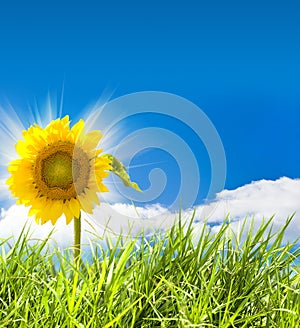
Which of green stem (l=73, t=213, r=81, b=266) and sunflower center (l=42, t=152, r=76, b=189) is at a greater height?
sunflower center (l=42, t=152, r=76, b=189)

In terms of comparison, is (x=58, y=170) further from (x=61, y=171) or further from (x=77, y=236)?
(x=77, y=236)

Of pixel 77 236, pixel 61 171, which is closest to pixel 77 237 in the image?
pixel 77 236

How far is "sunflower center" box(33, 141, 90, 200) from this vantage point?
2.21m

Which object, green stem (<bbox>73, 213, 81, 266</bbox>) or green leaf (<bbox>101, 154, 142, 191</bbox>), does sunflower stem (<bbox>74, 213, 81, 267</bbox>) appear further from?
green leaf (<bbox>101, 154, 142, 191</bbox>)

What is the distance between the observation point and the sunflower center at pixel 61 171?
7.25ft

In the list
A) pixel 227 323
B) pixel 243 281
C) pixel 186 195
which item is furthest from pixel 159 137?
pixel 227 323

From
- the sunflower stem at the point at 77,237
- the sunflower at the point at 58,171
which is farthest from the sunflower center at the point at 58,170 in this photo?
the sunflower stem at the point at 77,237

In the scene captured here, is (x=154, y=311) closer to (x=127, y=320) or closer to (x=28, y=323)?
(x=127, y=320)

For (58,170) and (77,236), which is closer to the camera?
(77,236)

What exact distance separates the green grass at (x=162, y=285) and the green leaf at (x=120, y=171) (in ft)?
0.67

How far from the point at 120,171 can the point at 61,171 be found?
215 mm

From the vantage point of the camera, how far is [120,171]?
87.2 inches

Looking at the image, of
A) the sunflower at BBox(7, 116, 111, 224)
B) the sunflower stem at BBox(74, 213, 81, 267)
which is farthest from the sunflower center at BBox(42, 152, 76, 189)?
the sunflower stem at BBox(74, 213, 81, 267)

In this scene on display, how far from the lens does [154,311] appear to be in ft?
6.15
